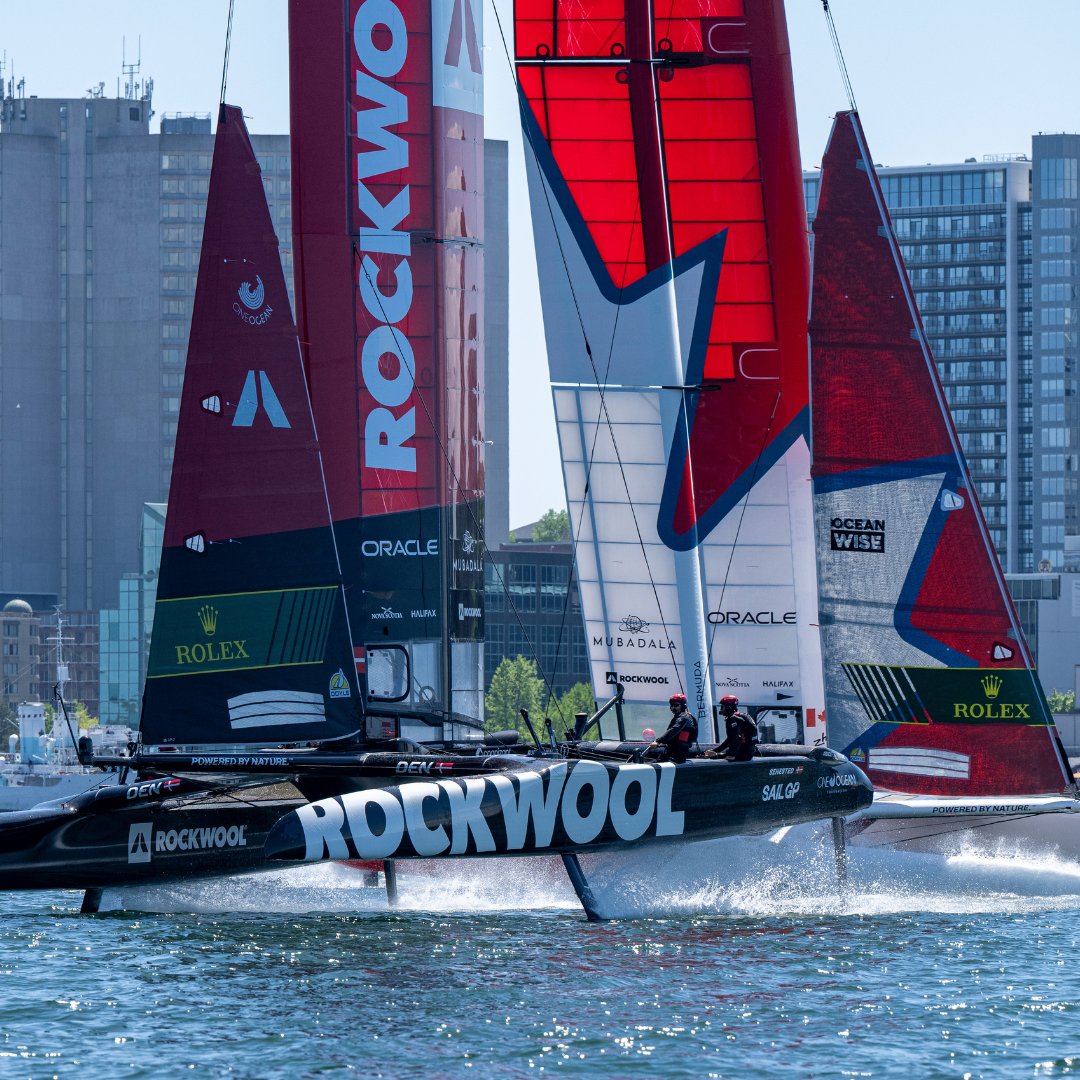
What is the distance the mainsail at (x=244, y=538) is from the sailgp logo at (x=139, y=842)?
1.09 metres

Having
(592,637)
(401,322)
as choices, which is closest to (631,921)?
(592,637)

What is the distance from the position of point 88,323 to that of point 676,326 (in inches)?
4146

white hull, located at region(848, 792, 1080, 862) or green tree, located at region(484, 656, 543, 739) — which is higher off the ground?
white hull, located at region(848, 792, 1080, 862)

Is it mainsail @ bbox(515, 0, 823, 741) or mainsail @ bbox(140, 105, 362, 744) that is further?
mainsail @ bbox(515, 0, 823, 741)

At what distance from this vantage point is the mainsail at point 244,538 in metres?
20.1

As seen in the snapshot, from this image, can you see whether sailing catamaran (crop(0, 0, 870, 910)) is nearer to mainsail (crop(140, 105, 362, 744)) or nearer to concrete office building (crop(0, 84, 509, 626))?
mainsail (crop(140, 105, 362, 744))

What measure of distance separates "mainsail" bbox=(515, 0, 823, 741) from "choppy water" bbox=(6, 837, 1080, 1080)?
3.36 meters

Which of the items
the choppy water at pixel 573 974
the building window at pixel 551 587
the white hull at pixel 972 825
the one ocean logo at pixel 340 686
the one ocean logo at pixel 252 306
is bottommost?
the choppy water at pixel 573 974

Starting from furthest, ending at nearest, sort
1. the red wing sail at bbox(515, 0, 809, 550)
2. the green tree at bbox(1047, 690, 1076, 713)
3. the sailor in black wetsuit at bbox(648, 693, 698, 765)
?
the green tree at bbox(1047, 690, 1076, 713), the red wing sail at bbox(515, 0, 809, 550), the sailor in black wetsuit at bbox(648, 693, 698, 765)

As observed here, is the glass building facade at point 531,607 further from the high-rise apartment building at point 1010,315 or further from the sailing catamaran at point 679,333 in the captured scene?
the sailing catamaran at point 679,333

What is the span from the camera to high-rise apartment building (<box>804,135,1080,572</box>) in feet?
396

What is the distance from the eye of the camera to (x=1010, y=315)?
12288cm

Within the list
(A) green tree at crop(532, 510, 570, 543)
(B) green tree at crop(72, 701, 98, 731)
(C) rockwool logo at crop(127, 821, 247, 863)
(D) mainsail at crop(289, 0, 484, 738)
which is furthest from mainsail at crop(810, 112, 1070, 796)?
Answer: (A) green tree at crop(532, 510, 570, 543)

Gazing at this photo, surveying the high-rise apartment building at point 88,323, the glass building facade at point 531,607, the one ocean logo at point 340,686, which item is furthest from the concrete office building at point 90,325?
the one ocean logo at point 340,686
